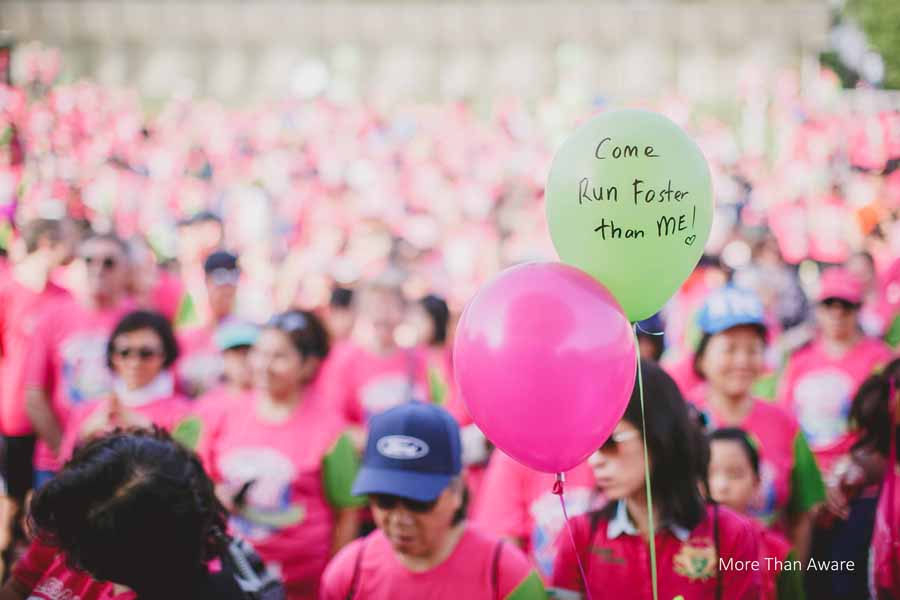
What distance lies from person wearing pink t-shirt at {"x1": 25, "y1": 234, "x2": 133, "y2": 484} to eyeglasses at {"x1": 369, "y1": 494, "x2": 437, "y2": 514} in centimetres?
207

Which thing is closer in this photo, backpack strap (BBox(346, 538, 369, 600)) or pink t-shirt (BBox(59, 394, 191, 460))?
backpack strap (BBox(346, 538, 369, 600))

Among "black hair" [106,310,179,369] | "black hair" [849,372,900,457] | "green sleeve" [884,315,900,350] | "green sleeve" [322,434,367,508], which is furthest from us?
"green sleeve" [884,315,900,350]

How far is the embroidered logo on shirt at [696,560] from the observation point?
2234mm

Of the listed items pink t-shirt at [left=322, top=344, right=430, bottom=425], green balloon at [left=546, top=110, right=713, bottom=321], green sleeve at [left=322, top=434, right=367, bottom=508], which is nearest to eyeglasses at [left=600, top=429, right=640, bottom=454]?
green balloon at [left=546, top=110, right=713, bottom=321]

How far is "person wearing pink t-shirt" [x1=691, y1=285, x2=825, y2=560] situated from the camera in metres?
3.14

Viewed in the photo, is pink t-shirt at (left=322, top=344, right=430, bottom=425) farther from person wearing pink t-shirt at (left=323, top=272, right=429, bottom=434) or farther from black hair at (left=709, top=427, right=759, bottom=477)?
black hair at (left=709, top=427, right=759, bottom=477)

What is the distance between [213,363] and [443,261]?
4103mm

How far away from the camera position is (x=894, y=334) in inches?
193

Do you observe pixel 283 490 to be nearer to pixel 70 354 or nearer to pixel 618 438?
pixel 618 438

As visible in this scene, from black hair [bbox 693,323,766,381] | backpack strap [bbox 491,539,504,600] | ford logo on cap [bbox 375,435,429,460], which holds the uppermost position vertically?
black hair [bbox 693,323,766,381]

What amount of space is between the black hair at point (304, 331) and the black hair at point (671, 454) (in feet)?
5.30

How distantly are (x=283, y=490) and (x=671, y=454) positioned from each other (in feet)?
4.91

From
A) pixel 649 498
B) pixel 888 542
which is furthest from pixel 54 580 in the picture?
pixel 888 542

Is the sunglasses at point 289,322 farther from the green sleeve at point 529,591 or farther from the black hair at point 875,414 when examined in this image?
the black hair at point 875,414
